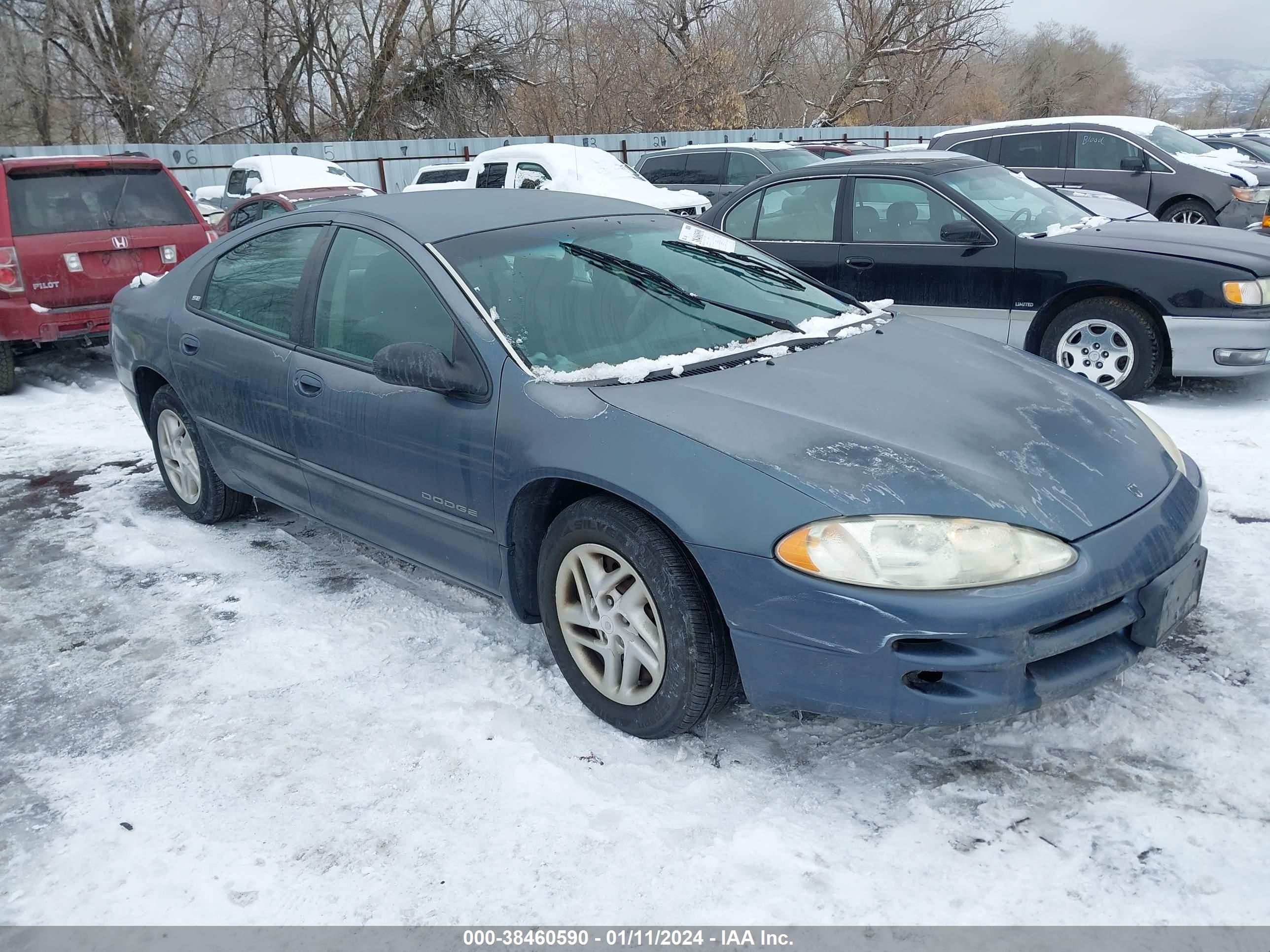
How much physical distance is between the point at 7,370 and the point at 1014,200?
7.51m

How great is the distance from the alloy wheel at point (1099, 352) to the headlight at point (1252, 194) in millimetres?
7110

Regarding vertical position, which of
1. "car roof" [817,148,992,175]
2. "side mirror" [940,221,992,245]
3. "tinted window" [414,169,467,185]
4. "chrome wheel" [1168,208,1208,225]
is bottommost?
"chrome wheel" [1168,208,1208,225]

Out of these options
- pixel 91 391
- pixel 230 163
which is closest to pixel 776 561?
pixel 91 391

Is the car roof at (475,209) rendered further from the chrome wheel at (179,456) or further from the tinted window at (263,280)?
the chrome wheel at (179,456)

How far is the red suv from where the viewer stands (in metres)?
7.33

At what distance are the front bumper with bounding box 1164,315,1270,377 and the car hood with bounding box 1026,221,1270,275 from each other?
1.07 ft

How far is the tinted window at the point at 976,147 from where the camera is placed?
12406 mm

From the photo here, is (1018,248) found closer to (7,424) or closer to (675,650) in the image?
(675,650)

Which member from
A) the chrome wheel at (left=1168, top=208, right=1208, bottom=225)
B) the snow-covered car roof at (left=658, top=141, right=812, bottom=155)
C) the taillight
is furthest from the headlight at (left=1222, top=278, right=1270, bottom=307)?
the snow-covered car roof at (left=658, top=141, right=812, bottom=155)

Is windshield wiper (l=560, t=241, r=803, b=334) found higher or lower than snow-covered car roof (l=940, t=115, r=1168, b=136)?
lower

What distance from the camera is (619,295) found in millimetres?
3363

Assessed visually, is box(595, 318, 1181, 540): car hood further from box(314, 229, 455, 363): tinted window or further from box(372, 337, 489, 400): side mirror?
box(314, 229, 455, 363): tinted window

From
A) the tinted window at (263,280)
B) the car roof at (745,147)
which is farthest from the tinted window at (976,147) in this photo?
the tinted window at (263,280)

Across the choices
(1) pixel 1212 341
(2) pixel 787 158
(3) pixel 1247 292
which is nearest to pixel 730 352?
(1) pixel 1212 341
